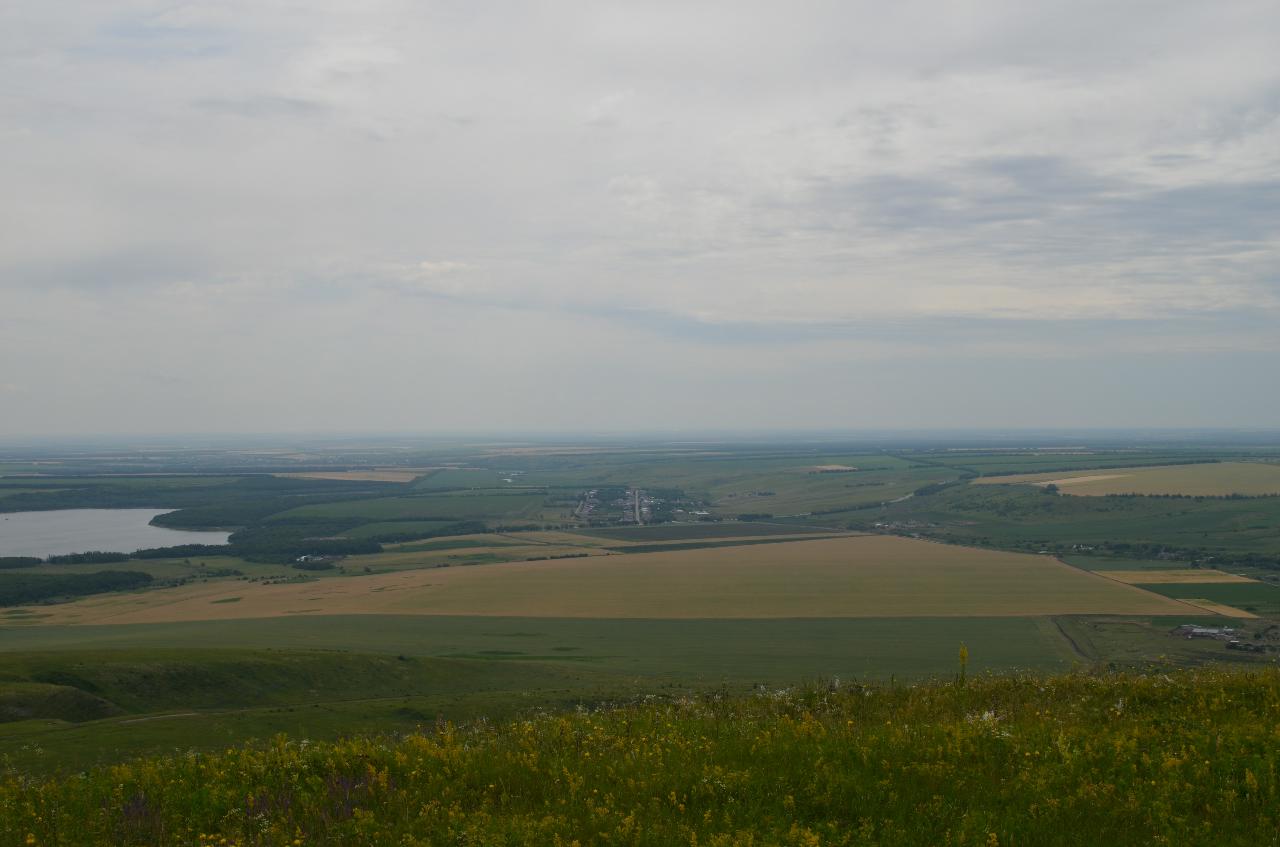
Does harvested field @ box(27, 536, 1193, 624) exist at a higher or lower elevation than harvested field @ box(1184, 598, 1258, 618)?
lower

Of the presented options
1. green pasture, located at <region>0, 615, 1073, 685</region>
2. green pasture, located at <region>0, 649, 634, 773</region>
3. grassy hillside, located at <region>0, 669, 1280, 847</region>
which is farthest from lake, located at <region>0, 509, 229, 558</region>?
grassy hillside, located at <region>0, 669, 1280, 847</region>

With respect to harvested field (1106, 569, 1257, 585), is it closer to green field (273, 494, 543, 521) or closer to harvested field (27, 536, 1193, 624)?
harvested field (27, 536, 1193, 624)

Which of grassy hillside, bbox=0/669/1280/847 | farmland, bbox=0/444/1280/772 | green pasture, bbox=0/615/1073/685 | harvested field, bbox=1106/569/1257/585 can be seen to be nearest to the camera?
grassy hillside, bbox=0/669/1280/847

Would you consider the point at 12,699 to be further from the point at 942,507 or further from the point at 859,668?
the point at 942,507

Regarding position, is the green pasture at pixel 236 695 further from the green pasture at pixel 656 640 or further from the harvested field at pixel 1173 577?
the harvested field at pixel 1173 577

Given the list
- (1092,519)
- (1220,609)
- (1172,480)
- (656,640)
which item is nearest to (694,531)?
(1092,519)

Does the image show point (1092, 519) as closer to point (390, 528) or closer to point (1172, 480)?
point (1172, 480)

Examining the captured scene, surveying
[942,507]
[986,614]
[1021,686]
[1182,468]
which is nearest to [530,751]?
→ [1021,686]
